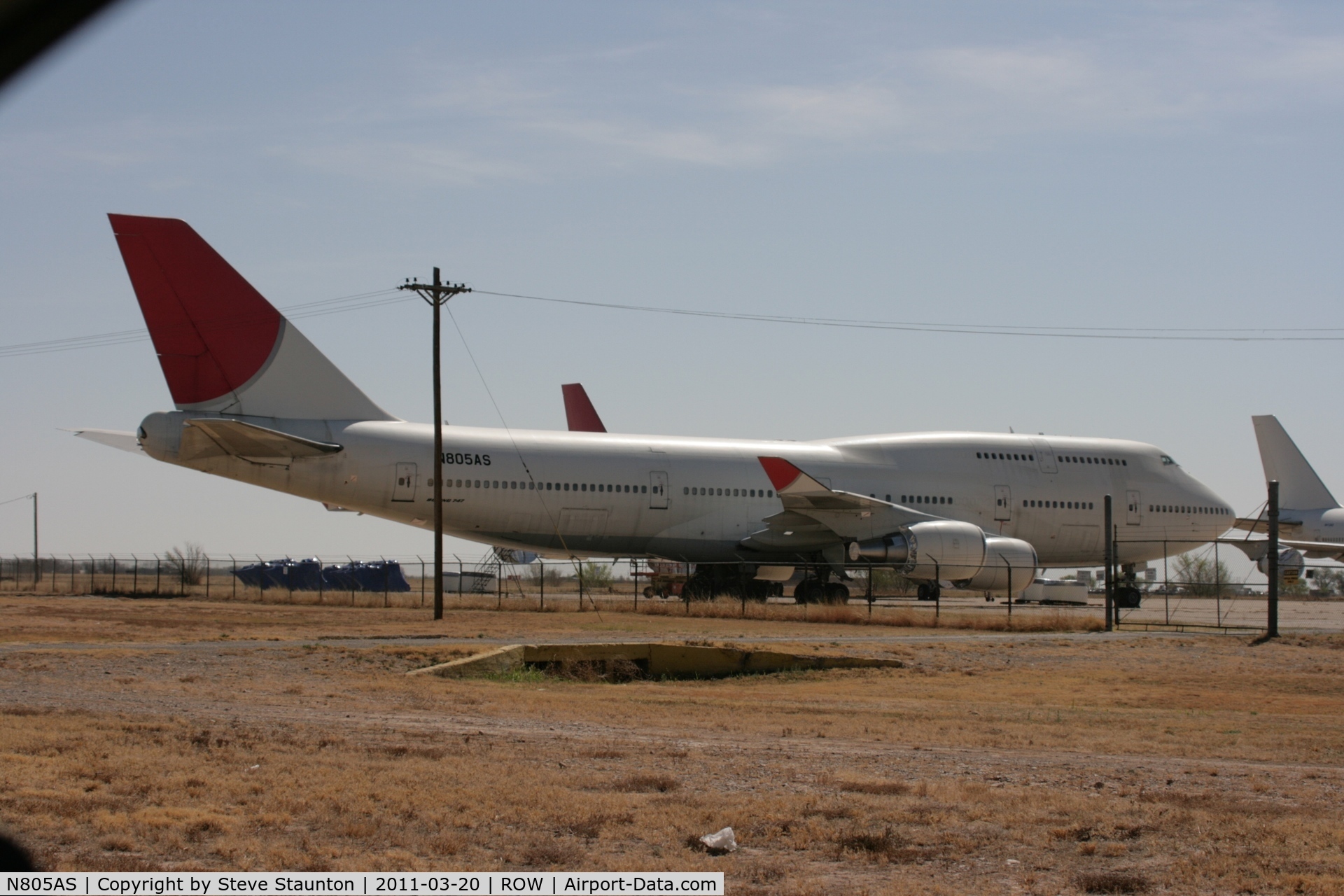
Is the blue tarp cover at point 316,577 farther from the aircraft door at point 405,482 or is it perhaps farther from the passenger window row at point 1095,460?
the passenger window row at point 1095,460

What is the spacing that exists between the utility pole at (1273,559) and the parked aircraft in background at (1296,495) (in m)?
24.5

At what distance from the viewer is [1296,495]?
1943 inches

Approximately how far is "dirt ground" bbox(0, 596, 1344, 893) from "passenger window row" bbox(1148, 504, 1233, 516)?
19455 mm

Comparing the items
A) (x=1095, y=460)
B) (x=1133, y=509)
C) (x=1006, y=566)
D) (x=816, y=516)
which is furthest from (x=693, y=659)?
(x=1133, y=509)

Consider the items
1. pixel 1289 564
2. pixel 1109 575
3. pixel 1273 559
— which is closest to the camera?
pixel 1273 559

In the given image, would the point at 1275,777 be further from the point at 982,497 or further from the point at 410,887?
the point at 982,497

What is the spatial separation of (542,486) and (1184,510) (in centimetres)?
1733

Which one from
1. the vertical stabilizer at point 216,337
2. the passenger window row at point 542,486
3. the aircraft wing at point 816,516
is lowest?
the aircraft wing at point 816,516

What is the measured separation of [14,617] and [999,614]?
18.7 m

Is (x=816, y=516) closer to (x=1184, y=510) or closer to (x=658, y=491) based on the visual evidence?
(x=658, y=491)

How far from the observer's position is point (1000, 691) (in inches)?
542

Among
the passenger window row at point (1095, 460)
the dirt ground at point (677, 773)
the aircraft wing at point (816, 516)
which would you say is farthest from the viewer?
the passenger window row at point (1095, 460)

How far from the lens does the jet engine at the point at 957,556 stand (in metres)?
28.3

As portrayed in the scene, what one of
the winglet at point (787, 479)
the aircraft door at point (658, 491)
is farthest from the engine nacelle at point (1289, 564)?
the aircraft door at point (658, 491)
